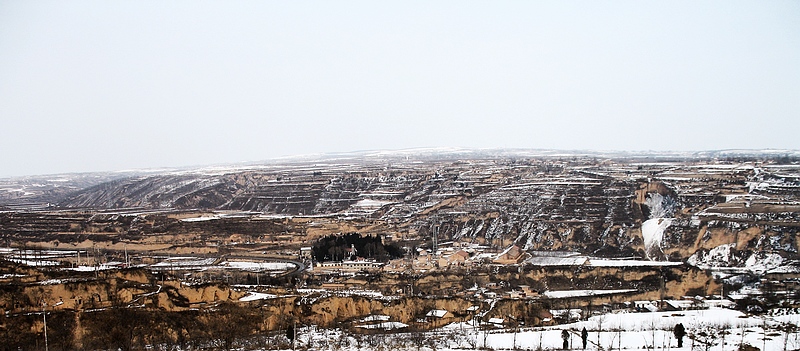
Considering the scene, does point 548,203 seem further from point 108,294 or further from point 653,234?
point 108,294

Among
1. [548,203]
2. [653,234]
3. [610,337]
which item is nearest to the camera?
[610,337]

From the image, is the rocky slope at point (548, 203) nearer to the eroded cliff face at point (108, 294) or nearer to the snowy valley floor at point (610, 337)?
the snowy valley floor at point (610, 337)

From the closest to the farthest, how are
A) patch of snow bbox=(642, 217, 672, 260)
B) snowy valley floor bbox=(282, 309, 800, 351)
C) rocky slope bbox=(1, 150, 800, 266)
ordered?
1. snowy valley floor bbox=(282, 309, 800, 351)
2. patch of snow bbox=(642, 217, 672, 260)
3. rocky slope bbox=(1, 150, 800, 266)

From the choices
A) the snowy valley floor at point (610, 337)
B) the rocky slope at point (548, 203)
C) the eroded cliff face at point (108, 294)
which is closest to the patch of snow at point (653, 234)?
the rocky slope at point (548, 203)

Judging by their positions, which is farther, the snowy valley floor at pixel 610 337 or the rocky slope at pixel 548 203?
the rocky slope at pixel 548 203

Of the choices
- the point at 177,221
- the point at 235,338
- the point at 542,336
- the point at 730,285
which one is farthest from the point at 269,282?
the point at 177,221

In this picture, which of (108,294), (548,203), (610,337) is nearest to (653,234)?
(548,203)

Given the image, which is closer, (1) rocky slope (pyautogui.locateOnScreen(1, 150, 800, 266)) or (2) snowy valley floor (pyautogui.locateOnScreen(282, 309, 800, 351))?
(2) snowy valley floor (pyautogui.locateOnScreen(282, 309, 800, 351))

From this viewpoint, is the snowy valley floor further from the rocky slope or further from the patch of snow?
the patch of snow

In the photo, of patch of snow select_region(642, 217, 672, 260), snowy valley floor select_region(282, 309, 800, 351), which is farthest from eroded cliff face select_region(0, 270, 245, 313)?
patch of snow select_region(642, 217, 672, 260)

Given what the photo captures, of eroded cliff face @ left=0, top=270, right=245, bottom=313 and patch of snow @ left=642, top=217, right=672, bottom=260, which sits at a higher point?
eroded cliff face @ left=0, top=270, right=245, bottom=313

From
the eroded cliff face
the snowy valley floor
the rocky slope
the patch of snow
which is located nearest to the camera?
the snowy valley floor

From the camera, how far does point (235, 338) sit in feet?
108

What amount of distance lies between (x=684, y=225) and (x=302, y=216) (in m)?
41.8
